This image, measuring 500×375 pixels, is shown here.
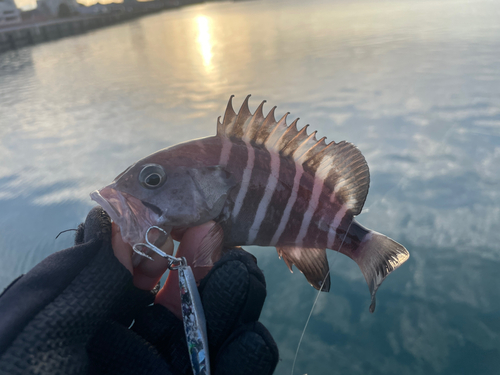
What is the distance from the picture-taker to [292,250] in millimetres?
1939

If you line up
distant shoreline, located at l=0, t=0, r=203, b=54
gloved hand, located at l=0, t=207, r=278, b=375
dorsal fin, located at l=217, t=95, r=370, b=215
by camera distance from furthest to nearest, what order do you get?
distant shoreline, located at l=0, t=0, r=203, b=54 < dorsal fin, located at l=217, t=95, r=370, b=215 < gloved hand, located at l=0, t=207, r=278, b=375

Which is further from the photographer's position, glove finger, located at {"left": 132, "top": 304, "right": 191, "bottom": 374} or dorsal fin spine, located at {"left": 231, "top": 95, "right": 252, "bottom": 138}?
dorsal fin spine, located at {"left": 231, "top": 95, "right": 252, "bottom": 138}

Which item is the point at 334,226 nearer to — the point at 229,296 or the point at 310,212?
the point at 310,212

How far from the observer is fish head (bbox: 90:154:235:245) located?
1.67 metres

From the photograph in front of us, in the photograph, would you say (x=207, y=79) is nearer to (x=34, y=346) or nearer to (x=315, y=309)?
(x=315, y=309)

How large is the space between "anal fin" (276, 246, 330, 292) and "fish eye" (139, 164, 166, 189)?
0.75 meters

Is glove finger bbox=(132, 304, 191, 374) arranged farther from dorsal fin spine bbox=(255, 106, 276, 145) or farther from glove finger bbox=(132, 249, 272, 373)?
dorsal fin spine bbox=(255, 106, 276, 145)

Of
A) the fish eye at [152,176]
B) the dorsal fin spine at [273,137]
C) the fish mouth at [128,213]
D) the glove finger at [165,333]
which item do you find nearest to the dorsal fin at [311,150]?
the dorsal fin spine at [273,137]

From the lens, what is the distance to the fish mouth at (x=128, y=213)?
1.62m

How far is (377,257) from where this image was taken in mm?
1777

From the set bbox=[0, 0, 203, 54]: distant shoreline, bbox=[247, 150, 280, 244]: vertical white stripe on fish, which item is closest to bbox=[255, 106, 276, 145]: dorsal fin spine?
bbox=[247, 150, 280, 244]: vertical white stripe on fish

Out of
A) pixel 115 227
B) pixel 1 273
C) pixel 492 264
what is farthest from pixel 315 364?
pixel 1 273

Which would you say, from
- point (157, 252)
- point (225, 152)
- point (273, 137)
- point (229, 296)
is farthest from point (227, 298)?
point (273, 137)

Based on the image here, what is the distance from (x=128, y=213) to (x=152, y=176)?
207 millimetres
